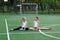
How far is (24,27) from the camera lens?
551 inches

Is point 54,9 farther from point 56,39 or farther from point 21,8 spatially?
point 56,39

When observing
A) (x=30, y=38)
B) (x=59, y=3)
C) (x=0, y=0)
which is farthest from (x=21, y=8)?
(x=30, y=38)

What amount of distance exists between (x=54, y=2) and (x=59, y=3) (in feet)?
3.11

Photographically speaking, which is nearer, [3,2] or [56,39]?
[56,39]

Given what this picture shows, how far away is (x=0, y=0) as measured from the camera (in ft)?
127

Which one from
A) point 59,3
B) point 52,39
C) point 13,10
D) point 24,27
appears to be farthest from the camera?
point 59,3

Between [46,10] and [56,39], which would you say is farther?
[46,10]

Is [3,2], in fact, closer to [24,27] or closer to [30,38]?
[24,27]

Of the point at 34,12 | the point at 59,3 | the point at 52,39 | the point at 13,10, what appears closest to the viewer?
the point at 52,39

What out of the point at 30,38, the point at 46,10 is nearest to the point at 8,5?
the point at 46,10

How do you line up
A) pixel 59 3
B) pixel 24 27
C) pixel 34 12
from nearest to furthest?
pixel 24 27
pixel 34 12
pixel 59 3

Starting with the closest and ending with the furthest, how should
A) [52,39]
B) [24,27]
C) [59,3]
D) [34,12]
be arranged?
1. [52,39]
2. [24,27]
3. [34,12]
4. [59,3]

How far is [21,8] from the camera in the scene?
1400 inches

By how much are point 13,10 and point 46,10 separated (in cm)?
519
